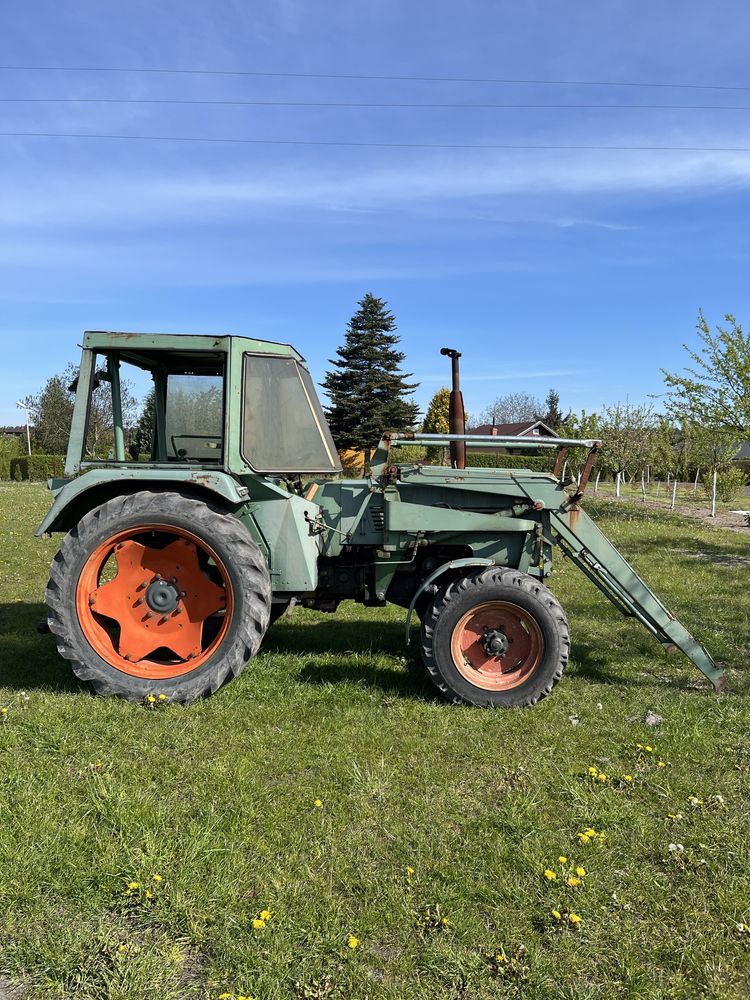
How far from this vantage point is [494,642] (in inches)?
170

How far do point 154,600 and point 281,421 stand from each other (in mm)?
1454

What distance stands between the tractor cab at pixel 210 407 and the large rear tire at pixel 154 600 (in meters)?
A: 0.45

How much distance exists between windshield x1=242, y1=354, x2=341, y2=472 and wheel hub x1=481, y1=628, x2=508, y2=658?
1.54m

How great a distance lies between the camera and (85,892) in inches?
98.4

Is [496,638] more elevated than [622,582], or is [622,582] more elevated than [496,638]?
[622,582]

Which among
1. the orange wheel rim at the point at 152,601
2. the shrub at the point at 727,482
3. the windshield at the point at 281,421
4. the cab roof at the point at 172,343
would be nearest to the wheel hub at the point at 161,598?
Result: the orange wheel rim at the point at 152,601

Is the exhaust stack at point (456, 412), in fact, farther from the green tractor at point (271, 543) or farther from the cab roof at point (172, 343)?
the cab roof at point (172, 343)

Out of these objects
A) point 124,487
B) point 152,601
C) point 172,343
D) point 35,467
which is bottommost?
point 152,601

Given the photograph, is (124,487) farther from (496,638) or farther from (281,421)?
(496,638)

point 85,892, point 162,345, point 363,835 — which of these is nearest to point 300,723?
point 363,835

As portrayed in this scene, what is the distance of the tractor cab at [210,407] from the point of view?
435 cm

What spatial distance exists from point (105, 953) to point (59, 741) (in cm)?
159

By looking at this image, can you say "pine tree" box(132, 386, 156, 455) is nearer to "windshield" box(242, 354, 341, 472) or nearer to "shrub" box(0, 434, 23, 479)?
"windshield" box(242, 354, 341, 472)

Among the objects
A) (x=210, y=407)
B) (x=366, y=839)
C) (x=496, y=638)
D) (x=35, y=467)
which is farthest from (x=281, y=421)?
(x=35, y=467)
